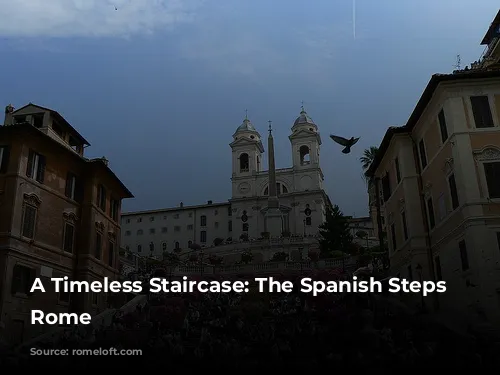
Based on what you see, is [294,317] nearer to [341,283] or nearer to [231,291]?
[341,283]

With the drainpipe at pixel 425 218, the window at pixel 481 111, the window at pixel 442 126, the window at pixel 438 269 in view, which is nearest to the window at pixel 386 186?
the drainpipe at pixel 425 218

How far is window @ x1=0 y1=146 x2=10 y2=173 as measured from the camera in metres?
29.8

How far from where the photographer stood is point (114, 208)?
41.5 metres

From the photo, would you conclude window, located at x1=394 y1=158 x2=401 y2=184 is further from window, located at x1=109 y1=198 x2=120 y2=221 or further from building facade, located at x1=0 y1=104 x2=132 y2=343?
window, located at x1=109 y1=198 x2=120 y2=221

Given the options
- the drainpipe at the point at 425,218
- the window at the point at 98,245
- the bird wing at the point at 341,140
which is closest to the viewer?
the bird wing at the point at 341,140

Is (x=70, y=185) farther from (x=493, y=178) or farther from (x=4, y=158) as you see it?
(x=493, y=178)

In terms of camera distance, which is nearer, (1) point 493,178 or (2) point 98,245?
(1) point 493,178

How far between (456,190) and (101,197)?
78.8ft

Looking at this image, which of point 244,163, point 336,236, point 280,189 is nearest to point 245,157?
point 244,163

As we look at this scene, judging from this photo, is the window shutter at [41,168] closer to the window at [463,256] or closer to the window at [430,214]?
the window at [430,214]

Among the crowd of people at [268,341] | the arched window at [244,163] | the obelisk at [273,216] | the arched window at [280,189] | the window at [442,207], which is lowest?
the crowd of people at [268,341]

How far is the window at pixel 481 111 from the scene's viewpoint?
25.9m

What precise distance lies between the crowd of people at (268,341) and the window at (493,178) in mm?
6624

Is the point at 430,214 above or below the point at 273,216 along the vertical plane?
below
